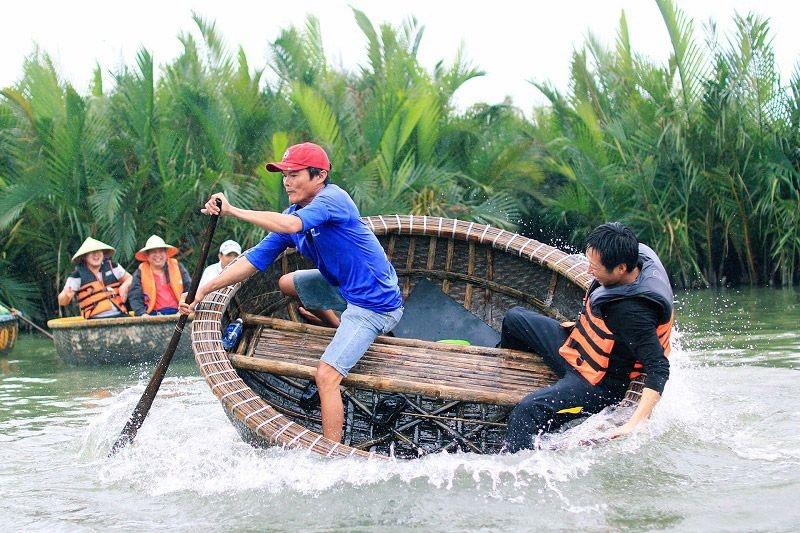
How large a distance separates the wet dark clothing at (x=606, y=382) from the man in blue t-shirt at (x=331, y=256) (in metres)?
0.78

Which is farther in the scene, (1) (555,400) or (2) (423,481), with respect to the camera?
(1) (555,400)

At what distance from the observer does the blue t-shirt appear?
174 inches

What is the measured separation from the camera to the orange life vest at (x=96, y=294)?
8.80 meters

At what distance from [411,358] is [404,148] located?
770cm

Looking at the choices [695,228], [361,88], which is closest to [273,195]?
[361,88]

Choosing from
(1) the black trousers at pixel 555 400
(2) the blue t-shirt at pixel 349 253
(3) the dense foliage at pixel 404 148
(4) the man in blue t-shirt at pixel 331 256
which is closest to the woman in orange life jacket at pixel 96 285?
(3) the dense foliage at pixel 404 148

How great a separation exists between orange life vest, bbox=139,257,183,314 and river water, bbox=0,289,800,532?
3097 millimetres

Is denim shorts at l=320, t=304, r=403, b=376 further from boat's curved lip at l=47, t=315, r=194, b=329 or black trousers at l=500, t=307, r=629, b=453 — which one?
boat's curved lip at l=47, t=315, r=194, b=329

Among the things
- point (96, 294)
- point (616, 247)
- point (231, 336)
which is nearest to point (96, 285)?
point (96, 294)

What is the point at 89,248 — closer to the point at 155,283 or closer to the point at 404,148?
the point at 155,283

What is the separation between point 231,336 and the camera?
15.7 feet

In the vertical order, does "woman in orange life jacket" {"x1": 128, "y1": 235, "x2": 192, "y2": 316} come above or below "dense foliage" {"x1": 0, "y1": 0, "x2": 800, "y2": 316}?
below

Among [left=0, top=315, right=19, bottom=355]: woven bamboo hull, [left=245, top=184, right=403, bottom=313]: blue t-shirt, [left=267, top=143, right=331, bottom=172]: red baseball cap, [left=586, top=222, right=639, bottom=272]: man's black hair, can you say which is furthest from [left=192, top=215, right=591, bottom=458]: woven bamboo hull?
[left=0, top=315, right=19, bottom=355]: woven bamboo hull

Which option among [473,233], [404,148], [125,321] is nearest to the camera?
[473,233]
